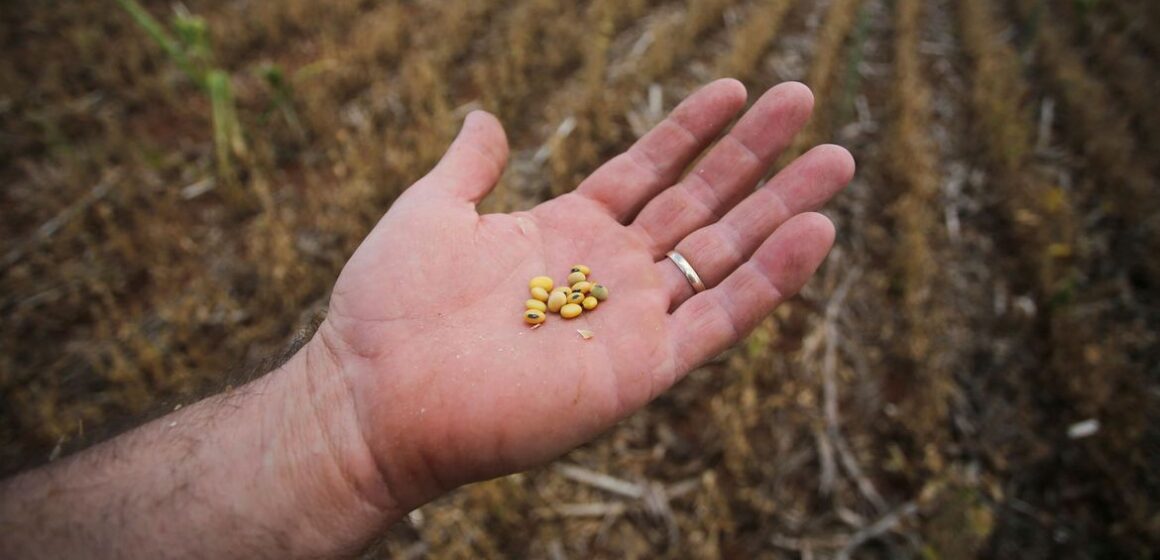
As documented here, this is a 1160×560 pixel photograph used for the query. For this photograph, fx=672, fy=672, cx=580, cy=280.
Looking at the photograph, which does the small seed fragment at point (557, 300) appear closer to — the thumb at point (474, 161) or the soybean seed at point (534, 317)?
the soybean seed at point (534, 317)

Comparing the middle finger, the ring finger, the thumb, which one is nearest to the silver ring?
the ring finger

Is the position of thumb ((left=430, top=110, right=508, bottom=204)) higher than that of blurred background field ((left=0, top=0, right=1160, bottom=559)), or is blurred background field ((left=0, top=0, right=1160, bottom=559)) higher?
thumb ((left=430, top=110, right=508, bottom=204))

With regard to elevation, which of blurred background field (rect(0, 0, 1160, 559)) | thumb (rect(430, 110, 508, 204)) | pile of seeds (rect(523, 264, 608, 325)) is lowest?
blurred background field (rect(0, 0, 1160, 559))

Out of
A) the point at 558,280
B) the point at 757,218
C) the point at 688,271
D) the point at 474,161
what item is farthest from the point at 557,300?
the point at 757,218

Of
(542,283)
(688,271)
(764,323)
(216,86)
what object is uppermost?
(216,86)

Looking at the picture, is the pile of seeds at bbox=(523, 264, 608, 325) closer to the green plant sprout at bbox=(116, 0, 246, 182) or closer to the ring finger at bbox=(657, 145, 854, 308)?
the ring finger at bbox=(657, 145, 854, 308)

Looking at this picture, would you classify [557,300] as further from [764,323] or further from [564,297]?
[764,323]

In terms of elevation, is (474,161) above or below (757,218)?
above

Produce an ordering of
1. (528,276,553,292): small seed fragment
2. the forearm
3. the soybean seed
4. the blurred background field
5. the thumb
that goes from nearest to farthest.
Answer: the forearm
the soybean seed
(528,276,553,292): small seed fragment
the thumb
the blurred background field
